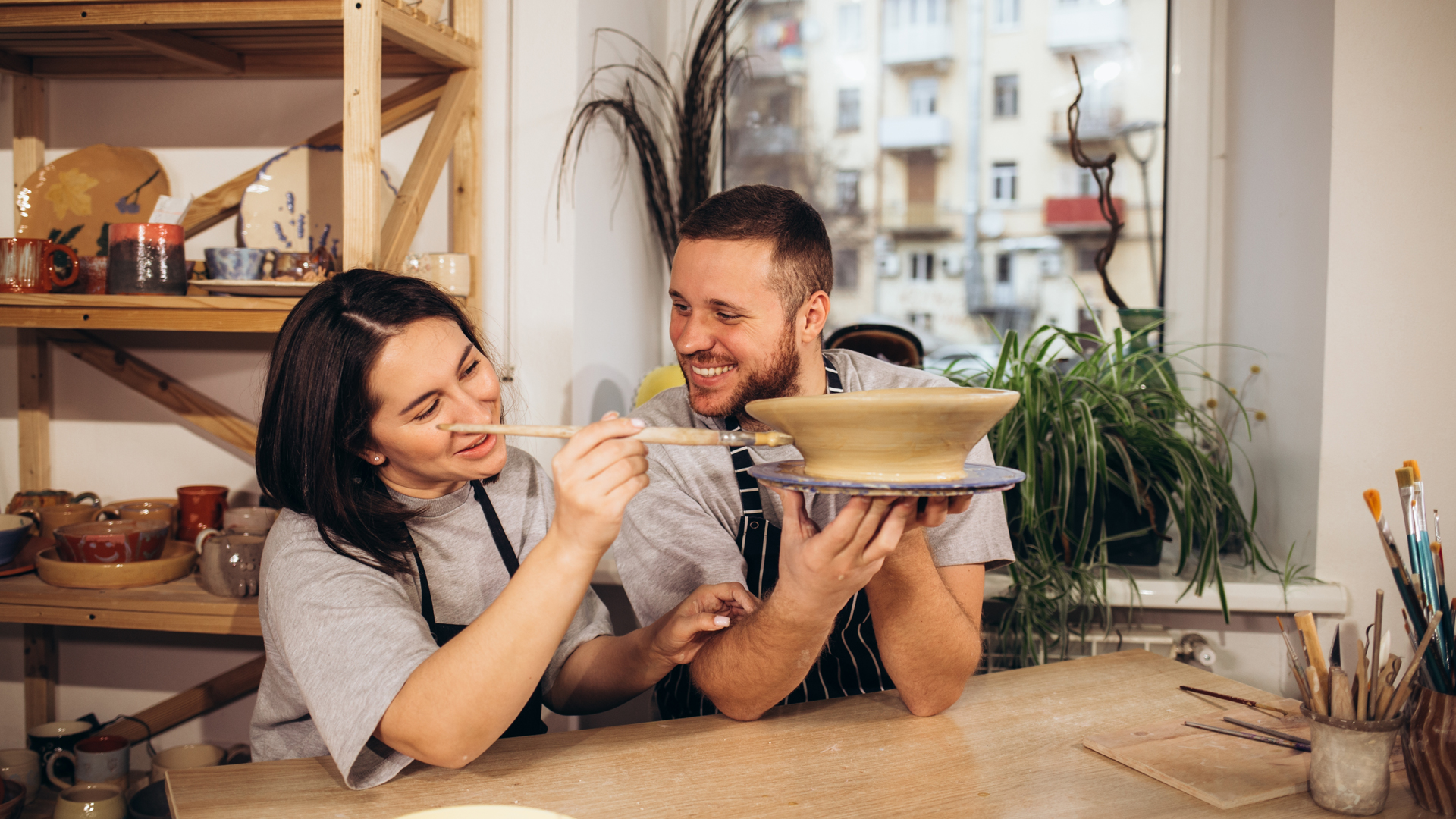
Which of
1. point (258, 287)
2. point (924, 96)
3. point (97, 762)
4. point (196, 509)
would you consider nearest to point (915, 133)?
point (924, 96)

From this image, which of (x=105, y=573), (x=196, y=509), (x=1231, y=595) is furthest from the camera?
(x=196, y=509)

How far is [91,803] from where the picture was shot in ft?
5.66

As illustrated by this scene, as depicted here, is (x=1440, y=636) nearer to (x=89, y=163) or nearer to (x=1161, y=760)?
(x=1161, y=760)

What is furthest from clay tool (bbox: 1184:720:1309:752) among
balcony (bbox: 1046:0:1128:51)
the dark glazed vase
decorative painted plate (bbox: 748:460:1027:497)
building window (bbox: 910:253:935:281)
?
balcony (bbox: 1046:0:1128:51)

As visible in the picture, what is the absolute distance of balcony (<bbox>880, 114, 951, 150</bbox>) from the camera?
7.92 ft

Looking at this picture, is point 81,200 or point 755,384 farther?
point 81,200

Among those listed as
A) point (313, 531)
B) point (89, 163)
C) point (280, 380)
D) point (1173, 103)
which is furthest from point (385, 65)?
point (1173, 103)

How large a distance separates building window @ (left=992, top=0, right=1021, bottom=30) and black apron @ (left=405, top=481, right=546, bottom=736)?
1.83 metres

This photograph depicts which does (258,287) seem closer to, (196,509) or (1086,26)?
(196,509)

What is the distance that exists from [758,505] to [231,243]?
5.07 ft

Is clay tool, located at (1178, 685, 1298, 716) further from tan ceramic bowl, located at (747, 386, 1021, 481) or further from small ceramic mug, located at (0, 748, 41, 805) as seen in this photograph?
small ceramic mug, located at (0, 748, 41, 805)

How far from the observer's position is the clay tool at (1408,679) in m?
0.93

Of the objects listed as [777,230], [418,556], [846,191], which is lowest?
[418,556]

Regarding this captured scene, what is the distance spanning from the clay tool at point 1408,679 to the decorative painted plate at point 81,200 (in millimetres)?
2443
